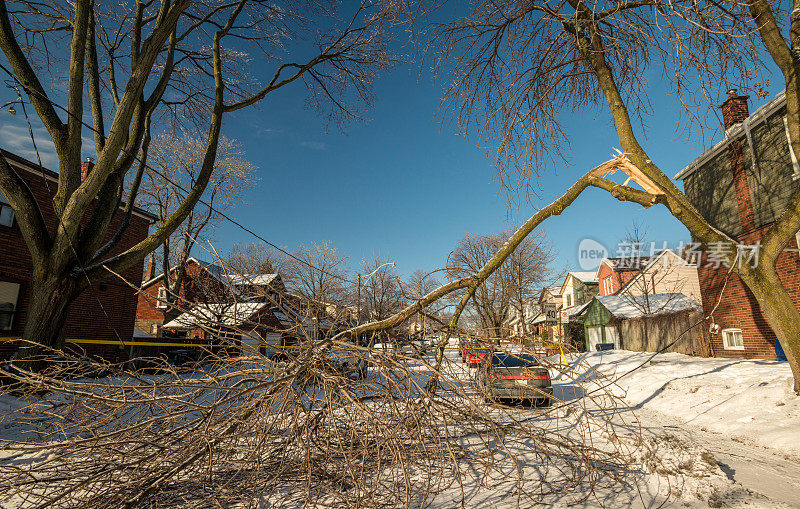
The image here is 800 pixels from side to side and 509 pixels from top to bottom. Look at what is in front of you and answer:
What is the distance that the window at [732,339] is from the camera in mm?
12191

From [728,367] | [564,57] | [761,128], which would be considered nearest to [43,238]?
[564,57]

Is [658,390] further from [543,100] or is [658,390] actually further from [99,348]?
[99,348]

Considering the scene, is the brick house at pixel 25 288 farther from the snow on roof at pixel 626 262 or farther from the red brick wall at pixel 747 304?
the snow on roof at pixel 626 262

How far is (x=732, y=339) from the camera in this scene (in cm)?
1252

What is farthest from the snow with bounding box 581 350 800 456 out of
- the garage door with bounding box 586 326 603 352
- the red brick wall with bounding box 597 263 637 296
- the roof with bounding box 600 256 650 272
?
the red brick wall with bounding box 597 263 637 296

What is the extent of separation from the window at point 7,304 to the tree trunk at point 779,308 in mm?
19703

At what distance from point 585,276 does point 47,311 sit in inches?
2008

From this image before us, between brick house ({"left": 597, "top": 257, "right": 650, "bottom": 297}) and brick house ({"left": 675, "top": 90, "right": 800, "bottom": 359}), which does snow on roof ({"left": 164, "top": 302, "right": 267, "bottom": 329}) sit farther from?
brick house ({"left": 597, "top": 257, "right": 650, "bottom": 297})

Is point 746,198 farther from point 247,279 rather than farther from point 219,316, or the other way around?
point 219,316

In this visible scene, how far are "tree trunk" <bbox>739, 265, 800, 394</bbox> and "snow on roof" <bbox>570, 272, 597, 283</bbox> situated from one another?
42.1 m

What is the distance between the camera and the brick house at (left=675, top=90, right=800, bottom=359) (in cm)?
1036

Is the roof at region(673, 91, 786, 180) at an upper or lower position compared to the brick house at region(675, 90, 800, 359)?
upper

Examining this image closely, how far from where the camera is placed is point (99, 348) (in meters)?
15.1

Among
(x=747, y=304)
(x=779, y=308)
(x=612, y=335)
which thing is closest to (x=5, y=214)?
(x=779, y=308)
